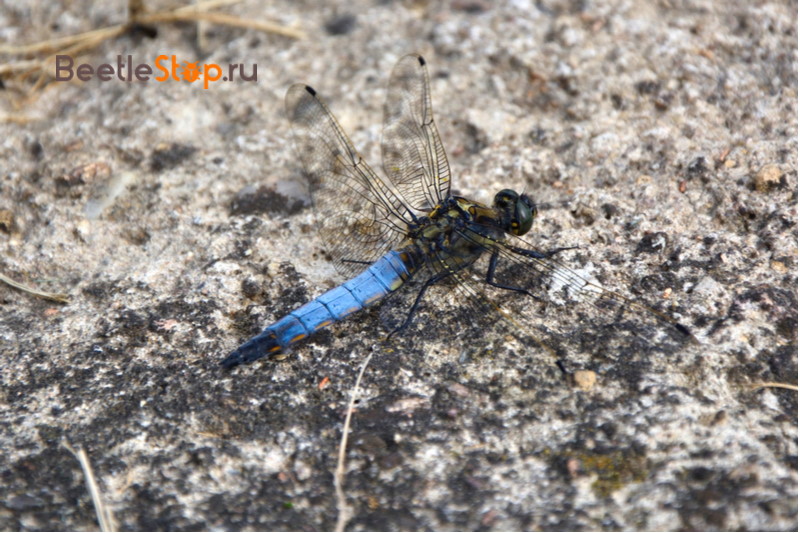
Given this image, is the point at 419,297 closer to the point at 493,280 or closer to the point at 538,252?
the point at 493,280

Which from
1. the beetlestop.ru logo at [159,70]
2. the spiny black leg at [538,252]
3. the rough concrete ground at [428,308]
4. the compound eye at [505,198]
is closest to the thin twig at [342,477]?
the rough concrete ground at [428,308]

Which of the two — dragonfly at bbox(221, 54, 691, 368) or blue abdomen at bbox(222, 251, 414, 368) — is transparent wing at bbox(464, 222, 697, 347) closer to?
dragonfly at bbox(221, 54, 691, 368)

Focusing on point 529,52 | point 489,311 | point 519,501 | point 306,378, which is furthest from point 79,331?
point 529,52

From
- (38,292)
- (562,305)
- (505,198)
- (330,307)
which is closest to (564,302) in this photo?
(562,305)

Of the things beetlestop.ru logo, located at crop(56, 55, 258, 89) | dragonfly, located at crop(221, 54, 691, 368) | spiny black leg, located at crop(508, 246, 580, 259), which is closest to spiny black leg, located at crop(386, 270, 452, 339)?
dragonfly, located at crop(221, 54, 691, 368)

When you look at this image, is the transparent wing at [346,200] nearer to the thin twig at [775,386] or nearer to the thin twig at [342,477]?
the thin twig at [342,477]

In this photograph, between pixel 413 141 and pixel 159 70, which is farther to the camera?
pixel 159 70
